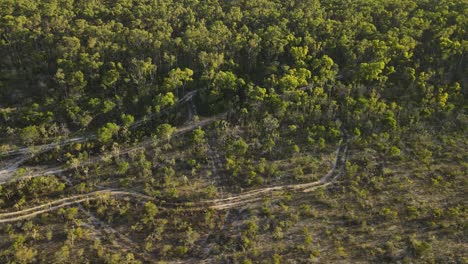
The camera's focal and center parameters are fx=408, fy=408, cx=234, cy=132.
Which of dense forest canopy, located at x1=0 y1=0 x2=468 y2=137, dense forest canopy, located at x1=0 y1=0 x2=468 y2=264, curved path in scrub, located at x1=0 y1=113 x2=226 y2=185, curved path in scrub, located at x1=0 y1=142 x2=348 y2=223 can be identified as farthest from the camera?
dense forest canopy, located at x1=0 y1=0 x2=468 y2=137

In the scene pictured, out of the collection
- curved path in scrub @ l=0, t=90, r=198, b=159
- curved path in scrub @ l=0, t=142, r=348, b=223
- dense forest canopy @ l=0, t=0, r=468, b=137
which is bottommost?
curved path in scrub @ l=0, t=142, r=348, b=223

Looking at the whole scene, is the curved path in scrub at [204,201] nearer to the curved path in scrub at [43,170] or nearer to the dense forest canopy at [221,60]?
the curved path in scrub at [43,170]

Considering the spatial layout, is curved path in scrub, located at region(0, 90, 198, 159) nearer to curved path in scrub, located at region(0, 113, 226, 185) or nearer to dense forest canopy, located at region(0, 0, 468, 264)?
dense forest canopy, located at region(0, 0, 468, 264)

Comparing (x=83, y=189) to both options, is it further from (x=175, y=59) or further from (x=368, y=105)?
(x=368, y=105)

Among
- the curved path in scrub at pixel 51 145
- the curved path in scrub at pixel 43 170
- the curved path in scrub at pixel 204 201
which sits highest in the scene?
the curved path in scrub at pixel 51 145

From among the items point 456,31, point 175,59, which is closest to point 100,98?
point 175,59

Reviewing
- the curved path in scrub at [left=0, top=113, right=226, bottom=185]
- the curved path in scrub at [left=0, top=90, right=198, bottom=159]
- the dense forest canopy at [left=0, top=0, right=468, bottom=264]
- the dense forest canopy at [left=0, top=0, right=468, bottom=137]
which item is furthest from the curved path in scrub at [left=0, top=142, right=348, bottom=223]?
the dense forest canopy at [left=0, top=0, right=468, bottom=137]

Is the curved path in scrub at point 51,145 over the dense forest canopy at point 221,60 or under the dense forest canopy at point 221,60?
under

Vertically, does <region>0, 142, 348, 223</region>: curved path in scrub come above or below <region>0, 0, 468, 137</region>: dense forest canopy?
below

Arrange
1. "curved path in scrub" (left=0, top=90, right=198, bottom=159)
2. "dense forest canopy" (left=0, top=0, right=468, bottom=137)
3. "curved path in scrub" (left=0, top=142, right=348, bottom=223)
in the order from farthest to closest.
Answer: "dense forest canopy" (left=0, top=0, right=468, bottom=137)
"curved path in scrub" (left=0, top=90, right=198, bottom=159)
"curved path in scrub" (left=0, top=142, right=348, bottom=223)

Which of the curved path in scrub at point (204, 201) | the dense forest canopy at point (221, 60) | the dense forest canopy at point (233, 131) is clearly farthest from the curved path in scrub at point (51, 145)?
the curved path in scrub at point (204, 201)

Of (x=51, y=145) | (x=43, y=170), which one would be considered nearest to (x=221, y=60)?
(x=51, y=145)

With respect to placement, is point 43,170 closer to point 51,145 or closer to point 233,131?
point 51,145
